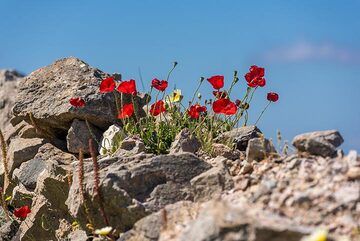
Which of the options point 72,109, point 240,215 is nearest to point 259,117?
point 72,109

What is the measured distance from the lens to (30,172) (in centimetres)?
1039

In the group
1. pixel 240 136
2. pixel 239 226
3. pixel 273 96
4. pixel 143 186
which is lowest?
pixel 239 226

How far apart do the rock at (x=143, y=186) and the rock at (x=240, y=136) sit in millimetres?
2028

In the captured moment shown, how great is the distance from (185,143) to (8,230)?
3.25 meters

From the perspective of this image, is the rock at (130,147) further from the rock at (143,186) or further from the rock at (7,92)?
the rock at (7,92)

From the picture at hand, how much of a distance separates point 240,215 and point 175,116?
504cm

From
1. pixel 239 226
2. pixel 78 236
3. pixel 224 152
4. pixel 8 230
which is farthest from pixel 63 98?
pixel 239 226

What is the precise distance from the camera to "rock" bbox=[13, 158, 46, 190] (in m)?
10.3

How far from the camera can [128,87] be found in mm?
8969

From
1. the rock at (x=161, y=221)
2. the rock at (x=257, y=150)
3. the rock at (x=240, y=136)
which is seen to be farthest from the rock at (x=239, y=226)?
the rock at (x=240, y=136)

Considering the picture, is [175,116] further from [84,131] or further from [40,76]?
[40,76]

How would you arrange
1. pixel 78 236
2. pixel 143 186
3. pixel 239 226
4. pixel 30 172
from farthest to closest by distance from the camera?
pixel 30 172, pixel 78 236, pixel 143 186, pixel 239 226

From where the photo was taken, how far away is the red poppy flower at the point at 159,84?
9.41 metres

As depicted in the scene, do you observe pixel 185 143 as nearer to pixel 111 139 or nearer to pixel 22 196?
pixel 111 139
